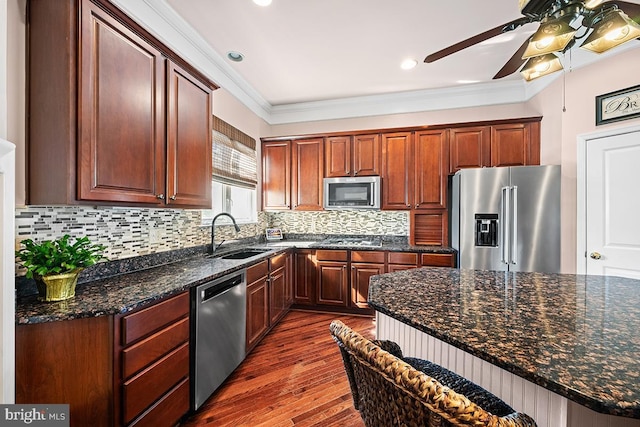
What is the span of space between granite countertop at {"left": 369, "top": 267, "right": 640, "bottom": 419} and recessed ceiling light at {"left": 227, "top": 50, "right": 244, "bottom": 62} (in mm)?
2626

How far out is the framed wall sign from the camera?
238 cm

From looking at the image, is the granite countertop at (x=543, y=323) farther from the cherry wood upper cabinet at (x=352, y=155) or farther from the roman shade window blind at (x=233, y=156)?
the cherry wood upper cabinet at (x=352, y=155)

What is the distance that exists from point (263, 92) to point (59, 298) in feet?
10.7

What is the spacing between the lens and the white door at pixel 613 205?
2.41m

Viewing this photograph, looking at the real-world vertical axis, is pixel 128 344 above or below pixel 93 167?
below

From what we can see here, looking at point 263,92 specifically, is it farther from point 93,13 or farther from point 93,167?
point 93,167

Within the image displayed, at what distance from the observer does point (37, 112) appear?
139 centimetres


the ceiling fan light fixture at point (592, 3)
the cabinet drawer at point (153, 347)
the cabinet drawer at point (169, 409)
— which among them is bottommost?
the cabinet drawer at point (169, 409)

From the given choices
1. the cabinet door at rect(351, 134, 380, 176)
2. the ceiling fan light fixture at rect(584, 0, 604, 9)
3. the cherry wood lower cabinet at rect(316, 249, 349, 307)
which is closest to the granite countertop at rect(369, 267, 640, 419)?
the ceiling fan light fixture at rect(584, 0, 604, 9)

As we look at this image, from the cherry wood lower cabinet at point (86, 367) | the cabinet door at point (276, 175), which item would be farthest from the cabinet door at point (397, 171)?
the cherry wood lower cabinet at point (86, 367)

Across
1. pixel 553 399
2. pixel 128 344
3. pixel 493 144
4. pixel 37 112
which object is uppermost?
pixel 493 144

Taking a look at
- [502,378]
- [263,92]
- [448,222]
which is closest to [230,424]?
[502,378]

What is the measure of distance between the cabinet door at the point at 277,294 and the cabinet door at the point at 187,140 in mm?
1148

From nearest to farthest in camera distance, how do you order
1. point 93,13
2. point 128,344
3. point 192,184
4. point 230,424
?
1. point 128,344
2. point 93,13
3. point 230,424
4. point 192,184
